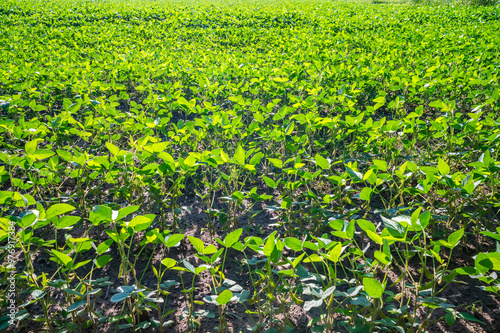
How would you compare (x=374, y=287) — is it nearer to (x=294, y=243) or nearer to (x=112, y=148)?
(x=294, y=243)

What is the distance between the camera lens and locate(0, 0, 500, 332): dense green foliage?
3.91ft

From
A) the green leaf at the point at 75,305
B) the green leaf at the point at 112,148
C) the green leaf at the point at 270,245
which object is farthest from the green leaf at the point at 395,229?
the green leaf at the point at 112,148

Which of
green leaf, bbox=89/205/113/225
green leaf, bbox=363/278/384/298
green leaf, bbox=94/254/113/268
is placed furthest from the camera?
green leaf, bbox=94/254/113/268

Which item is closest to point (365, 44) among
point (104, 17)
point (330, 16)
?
point (330, 16)

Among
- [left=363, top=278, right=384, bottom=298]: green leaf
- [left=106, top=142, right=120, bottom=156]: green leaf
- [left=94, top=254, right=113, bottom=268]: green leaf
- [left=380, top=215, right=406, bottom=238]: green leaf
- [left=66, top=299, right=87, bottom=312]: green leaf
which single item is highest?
[left=106, top=142, right=120, bottom=156]: green leaf

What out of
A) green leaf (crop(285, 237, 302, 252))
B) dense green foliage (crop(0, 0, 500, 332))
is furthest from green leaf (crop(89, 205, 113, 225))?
green leaf (crop(285, 237, 302, 252))

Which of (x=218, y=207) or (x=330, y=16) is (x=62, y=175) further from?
(x=330, y=16)

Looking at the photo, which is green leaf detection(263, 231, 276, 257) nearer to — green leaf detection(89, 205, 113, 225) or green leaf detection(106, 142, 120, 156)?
green leaf detection(89, 205, 113, 225)

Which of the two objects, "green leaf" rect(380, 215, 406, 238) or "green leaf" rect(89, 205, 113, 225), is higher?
"green leaf" rect(89, 205, 113, 225)

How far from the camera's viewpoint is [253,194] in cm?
164

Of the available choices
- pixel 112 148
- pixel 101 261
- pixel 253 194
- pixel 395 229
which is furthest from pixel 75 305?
pixel 395 229

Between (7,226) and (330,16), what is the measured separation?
11473mm

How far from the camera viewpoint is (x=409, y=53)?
4.90 meters

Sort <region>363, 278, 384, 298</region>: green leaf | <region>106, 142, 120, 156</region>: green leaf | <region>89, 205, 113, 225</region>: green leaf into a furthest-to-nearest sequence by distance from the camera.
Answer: <region>106, 142, 120, 156</region>: green leaf < <region>89, 205, 113, 225</region>: green leaf < <region>363, 278, 384, 298</region>: green leaf
